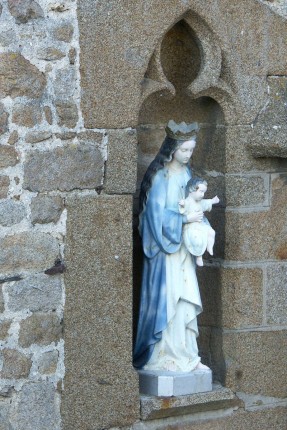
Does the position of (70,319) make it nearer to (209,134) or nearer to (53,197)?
(53,197)

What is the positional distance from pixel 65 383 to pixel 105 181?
1.08 meters

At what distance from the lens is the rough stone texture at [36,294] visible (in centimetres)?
611

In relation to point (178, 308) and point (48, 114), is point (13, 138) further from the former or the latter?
point (178, 308)

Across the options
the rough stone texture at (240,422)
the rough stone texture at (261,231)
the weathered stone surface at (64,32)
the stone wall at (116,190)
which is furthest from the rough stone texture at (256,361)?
the weathered stone surface at (64,32)

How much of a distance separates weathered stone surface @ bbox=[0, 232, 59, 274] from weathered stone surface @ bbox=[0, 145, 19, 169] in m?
0.36

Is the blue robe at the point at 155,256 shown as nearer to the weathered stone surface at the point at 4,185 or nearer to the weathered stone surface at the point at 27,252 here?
the weathered stone surface at the point at 27,252

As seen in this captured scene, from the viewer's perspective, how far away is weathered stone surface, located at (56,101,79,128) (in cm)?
621

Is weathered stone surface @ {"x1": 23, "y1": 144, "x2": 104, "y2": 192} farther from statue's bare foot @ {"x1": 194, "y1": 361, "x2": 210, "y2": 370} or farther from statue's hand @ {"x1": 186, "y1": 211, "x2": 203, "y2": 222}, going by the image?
statue's bare foot @ {"x1": 194, "y1": 361, "x2": 210, "y2": 370}

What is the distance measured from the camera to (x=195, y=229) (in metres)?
6.66

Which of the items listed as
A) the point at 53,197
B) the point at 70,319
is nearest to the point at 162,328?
the point at 70,319

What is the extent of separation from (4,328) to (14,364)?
20 cm

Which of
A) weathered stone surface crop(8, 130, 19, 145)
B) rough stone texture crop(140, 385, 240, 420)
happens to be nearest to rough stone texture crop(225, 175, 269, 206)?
rough stone texture crop(140, 385, 240, 420)

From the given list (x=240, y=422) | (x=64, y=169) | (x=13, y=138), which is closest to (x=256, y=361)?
(x=240, y=422)

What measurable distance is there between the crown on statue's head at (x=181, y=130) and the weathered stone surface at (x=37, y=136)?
2.57 ft
